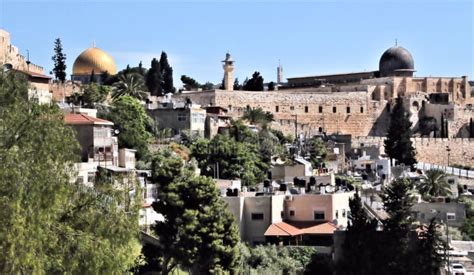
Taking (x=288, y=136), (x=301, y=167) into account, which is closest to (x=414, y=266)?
(x=301, y=167)

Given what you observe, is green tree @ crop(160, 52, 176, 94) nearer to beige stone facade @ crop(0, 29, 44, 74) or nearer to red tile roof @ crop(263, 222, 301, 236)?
beige stone facade @ crop(0, 29, 44, 74)

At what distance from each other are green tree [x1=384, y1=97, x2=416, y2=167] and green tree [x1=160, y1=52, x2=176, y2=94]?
12629 mm

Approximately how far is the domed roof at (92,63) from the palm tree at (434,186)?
23808 mm

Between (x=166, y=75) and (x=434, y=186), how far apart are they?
22610 mm

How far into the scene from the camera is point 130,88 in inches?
1751

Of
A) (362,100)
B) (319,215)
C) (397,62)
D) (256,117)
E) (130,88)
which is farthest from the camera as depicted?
(397,62)

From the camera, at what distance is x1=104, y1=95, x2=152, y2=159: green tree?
34.1 meters

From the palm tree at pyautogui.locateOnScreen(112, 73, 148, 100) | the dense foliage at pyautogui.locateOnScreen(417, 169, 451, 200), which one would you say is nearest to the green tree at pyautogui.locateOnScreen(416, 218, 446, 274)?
the dense foliage at pyautogui.locateOnScreen(417, 169, 451, 200)

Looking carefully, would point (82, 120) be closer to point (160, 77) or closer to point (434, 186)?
point (434, 186)

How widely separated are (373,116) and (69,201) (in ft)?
150

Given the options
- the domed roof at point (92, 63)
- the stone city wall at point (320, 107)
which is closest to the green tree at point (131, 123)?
the stone city wall at point (320, 107)

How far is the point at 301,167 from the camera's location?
110 ft

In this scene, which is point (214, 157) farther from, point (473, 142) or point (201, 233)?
point (473, 142)

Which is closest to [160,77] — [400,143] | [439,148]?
[400,143]
